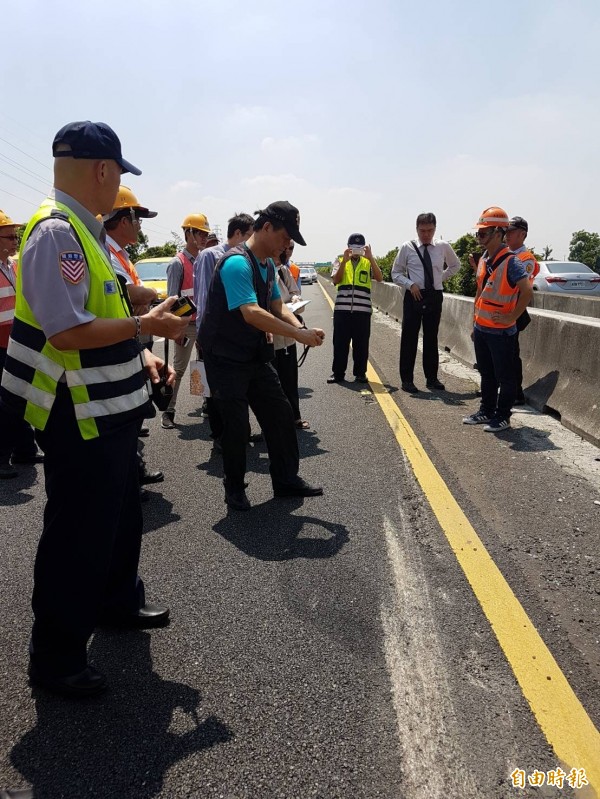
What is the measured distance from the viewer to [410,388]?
7625 millimetres

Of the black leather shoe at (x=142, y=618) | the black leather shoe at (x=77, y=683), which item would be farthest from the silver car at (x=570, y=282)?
the black leather shoe at (x=77, y=683)

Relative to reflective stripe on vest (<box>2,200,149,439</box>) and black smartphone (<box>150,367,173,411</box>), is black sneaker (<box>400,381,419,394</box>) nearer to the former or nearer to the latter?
black smartphone (<box>150,367,173,411</box>)

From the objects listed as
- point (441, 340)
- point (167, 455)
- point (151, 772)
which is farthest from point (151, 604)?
point (441, 340)

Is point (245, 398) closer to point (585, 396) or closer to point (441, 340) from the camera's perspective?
point (585, 396)

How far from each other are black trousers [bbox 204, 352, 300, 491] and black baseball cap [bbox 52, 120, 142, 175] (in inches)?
76.2

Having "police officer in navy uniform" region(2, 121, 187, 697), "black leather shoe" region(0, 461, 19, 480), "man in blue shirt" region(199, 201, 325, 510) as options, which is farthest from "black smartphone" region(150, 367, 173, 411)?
"black leather shoe" region(0, 461, 19, 480)

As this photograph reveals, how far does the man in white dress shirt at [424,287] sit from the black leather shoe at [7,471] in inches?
181

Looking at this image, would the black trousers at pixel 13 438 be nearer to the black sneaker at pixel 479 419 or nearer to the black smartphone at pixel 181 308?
the black smartphone at pixel 181 308

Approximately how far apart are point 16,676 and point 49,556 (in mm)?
573

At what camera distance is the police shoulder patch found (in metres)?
1.93

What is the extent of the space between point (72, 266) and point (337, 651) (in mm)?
1757

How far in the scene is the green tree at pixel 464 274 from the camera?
18125 millimetres

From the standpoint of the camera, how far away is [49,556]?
2.19 meters

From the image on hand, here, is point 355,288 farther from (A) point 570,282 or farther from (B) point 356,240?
(A) point 570,282
